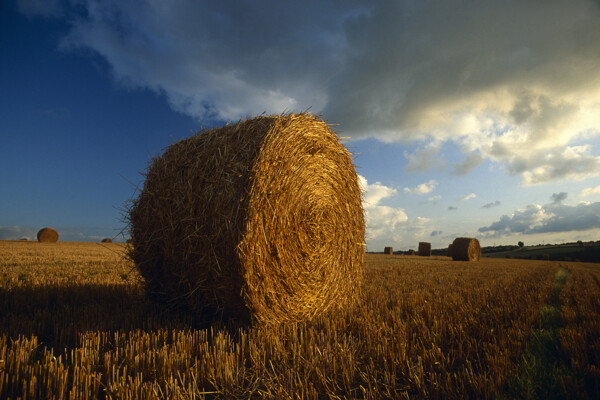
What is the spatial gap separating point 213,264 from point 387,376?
79.4 inches

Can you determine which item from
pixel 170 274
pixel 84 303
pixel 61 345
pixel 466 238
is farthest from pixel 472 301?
pixel 466 238

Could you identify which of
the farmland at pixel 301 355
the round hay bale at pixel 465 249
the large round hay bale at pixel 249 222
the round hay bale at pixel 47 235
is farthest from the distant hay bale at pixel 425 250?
the round hay bale at pixel 47 235

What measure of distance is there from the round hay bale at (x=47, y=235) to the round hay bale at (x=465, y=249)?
32374 mm

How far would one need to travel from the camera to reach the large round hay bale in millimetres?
3354

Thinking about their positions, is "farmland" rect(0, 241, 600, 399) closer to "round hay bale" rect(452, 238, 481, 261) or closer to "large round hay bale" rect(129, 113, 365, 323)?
"large round hay bale" rect(129, 113, 365, 323)

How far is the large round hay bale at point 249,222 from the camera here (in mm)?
3354

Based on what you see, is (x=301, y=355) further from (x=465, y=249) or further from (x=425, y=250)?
(x=425, y=250)

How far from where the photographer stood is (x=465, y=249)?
21453 millimetres

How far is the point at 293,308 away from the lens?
389 centimetres

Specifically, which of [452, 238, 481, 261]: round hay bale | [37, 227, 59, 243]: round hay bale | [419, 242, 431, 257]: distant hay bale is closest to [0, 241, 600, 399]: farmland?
[452, 238, 481, 261]: round hay bale

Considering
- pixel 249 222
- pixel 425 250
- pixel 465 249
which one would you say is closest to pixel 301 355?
pixel 249 222

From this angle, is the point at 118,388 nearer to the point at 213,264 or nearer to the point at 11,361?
the point at 11,361

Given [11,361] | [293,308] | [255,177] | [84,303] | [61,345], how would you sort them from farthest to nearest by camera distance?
[84,303] < [293,308] < [255,177] < [61,345] < [11,361]

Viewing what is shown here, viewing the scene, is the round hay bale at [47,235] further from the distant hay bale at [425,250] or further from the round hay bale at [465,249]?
the distant hay bale at [425,250]
